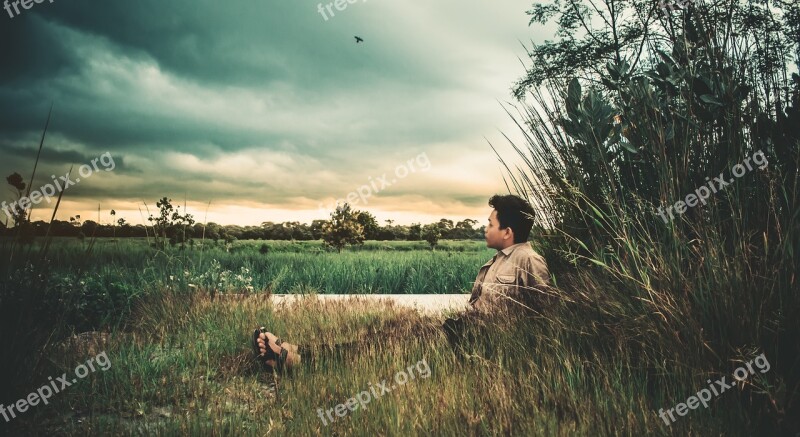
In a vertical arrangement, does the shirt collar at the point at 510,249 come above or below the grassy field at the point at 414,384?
above

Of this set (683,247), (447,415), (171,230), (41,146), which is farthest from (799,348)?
(171,230)

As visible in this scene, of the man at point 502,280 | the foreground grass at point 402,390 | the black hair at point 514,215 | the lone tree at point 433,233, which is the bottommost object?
the foreground grass at point 402,390

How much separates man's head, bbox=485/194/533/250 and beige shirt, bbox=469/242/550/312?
10 cm

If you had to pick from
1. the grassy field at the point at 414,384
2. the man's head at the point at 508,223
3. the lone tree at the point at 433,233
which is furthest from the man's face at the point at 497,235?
the lone tree at the point at 433,233

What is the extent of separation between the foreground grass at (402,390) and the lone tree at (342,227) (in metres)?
12.7

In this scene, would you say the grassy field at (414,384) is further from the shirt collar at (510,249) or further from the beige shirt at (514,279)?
the shirt collar at (510,249)

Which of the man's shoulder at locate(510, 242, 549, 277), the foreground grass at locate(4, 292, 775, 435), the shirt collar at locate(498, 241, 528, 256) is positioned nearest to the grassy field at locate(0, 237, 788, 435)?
the foreground grass at locate(4, 292, 775, 435)

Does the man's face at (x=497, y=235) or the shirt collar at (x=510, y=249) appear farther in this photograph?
the man's face at (x=497, y=235)

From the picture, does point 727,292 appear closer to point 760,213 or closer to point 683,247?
point 683,247

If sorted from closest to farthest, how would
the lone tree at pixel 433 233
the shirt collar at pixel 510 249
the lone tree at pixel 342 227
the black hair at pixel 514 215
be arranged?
the shirt collar at pixel 510 249, the black hair at pixel 514 215, the lone tree at pixel 342 227, the lone tree at pixel 433 233

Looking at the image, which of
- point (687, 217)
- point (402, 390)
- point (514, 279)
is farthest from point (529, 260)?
point (402, 390)

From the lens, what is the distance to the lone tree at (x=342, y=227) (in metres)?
17.0

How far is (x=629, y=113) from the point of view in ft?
11.6

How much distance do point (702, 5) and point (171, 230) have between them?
7001 mm
